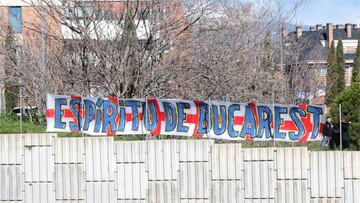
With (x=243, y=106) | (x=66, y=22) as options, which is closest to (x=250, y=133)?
(x=243, y=106)

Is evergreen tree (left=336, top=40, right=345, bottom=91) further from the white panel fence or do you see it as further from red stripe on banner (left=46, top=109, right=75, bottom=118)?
red stripe on banner (left=46, top=109, right=75, bottom=118)

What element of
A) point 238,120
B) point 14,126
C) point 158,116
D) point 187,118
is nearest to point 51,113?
point 158,116

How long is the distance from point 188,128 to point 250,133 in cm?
138

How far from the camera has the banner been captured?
15656 millimetres

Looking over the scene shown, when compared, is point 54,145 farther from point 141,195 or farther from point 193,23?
point 193,23

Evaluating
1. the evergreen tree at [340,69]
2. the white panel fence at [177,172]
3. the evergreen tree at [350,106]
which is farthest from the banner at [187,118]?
the evergreen tree at [340,69]

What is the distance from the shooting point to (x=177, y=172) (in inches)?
578

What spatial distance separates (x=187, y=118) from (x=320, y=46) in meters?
42.9

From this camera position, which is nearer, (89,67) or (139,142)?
(139,142)

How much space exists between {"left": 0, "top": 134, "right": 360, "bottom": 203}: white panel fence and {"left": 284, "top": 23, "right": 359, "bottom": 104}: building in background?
20.5 meters

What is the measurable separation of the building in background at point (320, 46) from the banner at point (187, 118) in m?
19.3

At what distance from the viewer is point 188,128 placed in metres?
15.9

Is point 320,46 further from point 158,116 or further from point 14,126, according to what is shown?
point 158,116

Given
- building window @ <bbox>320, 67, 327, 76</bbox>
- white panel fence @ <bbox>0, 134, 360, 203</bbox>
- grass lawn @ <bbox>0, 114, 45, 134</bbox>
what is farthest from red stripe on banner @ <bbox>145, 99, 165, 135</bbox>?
building window @ <bbox>320, 67, 327, 76</bbox>
